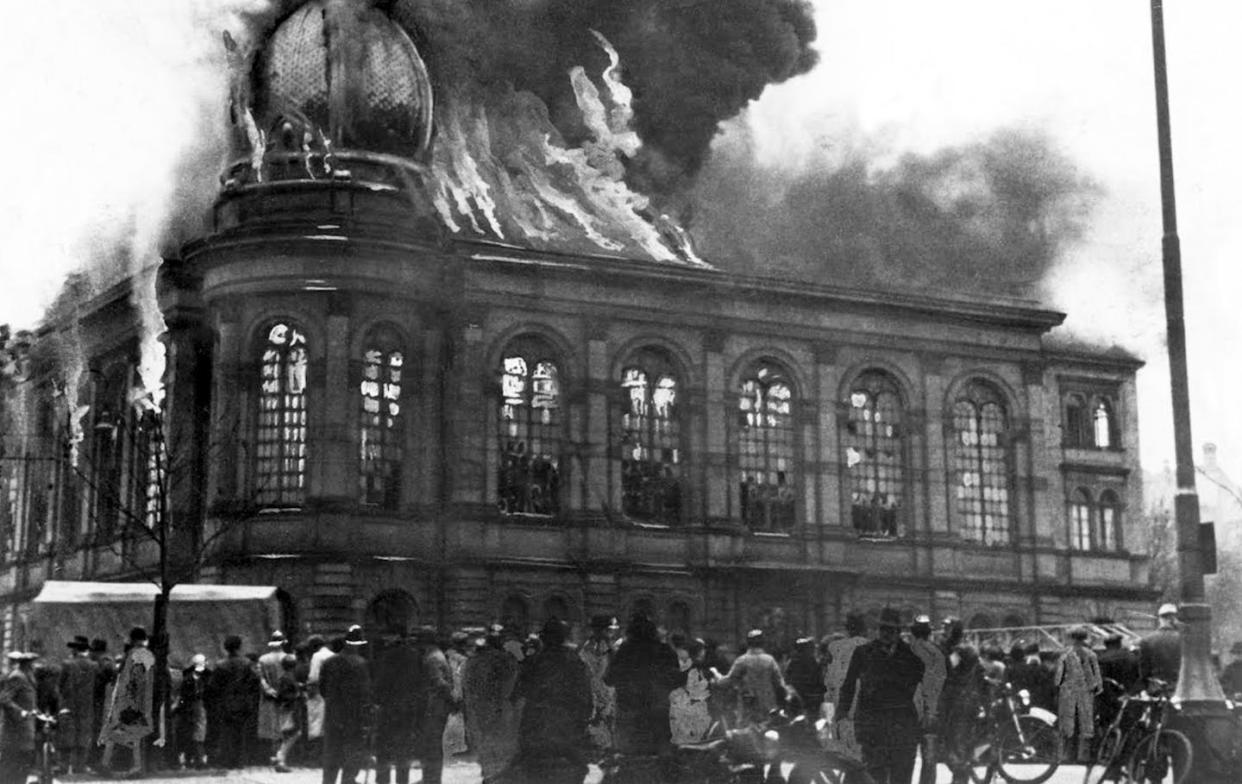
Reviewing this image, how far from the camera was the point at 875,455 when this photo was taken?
1811 inches

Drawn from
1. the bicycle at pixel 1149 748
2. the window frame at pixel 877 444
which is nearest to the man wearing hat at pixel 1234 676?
the bicycle at pixel 1149 748

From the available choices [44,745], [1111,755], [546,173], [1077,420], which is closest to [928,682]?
[1111,755]

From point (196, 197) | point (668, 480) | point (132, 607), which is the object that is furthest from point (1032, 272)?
point (132, 607)

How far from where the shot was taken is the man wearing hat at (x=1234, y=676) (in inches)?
910

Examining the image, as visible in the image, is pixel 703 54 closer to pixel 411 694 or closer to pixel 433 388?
pixel 433 388

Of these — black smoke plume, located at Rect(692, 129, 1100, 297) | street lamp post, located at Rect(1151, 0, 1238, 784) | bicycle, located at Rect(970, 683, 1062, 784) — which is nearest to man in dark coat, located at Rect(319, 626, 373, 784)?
bicycle, located at Rect(970, 683, 1062, 784)

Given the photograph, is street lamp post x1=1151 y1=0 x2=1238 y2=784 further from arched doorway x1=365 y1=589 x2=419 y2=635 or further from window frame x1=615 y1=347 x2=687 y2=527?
window frame x1=615 y1=347 x2=687 y2=527

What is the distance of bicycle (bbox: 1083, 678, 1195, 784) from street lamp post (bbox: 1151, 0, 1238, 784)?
0.57ft

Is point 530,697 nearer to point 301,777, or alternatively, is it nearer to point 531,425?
point 301,777

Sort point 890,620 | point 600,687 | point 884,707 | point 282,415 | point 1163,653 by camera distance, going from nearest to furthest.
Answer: point 884,707 < point 890,620 < point 1163,653 < point 600,687 < point 282,415

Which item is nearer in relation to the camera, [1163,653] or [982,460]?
[1163,653]

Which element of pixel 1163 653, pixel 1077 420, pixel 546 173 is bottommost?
pixel 1163 653

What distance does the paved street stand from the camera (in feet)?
75.5

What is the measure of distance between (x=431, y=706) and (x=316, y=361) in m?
19.9
